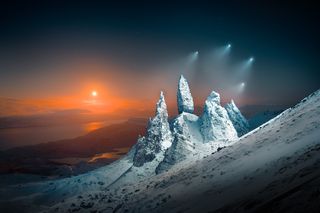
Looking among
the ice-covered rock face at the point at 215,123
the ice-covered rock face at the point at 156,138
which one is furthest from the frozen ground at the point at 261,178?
the ice-covered rock face at the point at 215,123

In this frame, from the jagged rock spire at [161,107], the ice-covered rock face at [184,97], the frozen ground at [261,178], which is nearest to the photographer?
the frozen ground at [261,178]

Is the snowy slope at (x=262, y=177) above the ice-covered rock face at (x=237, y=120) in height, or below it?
below

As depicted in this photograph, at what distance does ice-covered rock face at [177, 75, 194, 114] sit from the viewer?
149 meters

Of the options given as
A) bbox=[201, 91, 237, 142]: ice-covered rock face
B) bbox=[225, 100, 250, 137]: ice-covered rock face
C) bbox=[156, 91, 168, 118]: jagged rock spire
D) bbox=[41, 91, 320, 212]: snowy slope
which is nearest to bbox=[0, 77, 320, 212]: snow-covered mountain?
bbox=[201, 91, 237, 142]: ice-covered rock face

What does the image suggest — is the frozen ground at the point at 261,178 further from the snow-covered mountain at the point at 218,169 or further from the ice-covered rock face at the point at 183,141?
the ice-covered rock face at the point at 183,141

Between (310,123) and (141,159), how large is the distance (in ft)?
345

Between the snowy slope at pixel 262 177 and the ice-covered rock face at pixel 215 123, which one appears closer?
the snowy slope at pixel 262 177

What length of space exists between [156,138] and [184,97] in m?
27.1

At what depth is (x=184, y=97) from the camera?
150000 mm

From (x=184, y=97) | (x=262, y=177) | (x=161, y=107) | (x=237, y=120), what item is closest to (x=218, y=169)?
(x=262, y=177)

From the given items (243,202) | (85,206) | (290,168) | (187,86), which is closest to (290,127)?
(290,168)

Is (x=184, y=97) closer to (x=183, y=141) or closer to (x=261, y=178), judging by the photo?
(x=183, y=141)

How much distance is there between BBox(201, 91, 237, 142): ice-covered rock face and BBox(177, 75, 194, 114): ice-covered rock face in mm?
10446

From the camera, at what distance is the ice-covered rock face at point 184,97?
14912 centimetres
